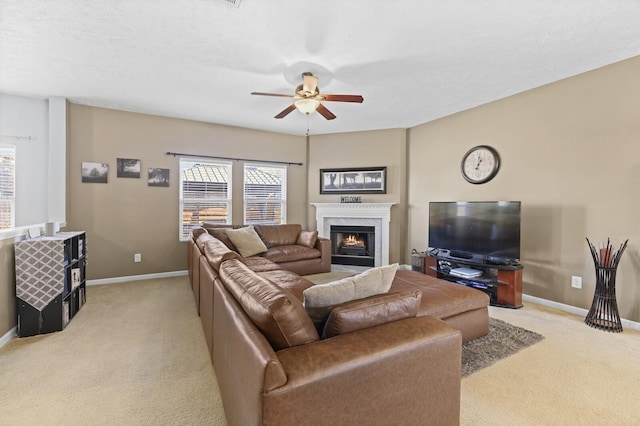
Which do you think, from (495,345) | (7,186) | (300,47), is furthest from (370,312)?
(7,186)

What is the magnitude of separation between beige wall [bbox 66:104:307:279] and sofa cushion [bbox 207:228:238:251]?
86 cm

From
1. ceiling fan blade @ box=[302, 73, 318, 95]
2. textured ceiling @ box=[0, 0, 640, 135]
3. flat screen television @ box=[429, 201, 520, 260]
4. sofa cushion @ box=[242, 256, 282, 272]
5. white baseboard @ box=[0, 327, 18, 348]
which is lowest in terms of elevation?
white baseboard @ box=[0, 327, 18, 348]

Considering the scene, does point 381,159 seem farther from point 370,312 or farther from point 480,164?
point 370,312

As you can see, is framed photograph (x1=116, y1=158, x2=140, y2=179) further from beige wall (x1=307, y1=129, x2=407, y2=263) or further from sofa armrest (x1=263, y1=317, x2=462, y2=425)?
sofa armrest (x1=263, y1=317, x2=462, y2=425)

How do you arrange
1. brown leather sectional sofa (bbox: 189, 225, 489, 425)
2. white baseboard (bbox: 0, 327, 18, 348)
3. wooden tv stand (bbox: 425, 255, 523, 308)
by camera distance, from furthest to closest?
1. wooden tv stand (bbox: 425, 255, 523, 308)
2. white baseboard (bbox: 0, 327, 18, 348)
3. brown leather sectional sofa (bbox: 189, 225, 489, 425)

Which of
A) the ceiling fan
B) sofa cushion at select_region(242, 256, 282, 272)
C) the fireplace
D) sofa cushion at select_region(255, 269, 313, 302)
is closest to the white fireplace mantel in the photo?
the fireplace

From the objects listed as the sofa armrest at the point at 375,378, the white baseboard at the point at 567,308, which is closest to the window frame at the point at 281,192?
the white baseboard at the point at 567,308

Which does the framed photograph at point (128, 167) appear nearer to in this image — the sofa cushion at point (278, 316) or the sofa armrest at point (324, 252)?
the sofa armrest at point (324, 252)

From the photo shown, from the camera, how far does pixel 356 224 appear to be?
554 centimetres

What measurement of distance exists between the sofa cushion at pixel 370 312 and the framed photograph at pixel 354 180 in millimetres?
4107

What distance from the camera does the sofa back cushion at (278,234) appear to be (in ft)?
16.0

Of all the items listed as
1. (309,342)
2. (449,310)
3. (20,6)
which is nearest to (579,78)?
(449,310)

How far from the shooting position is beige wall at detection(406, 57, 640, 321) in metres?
2.89

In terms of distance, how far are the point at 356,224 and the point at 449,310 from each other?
3313 millimetres
